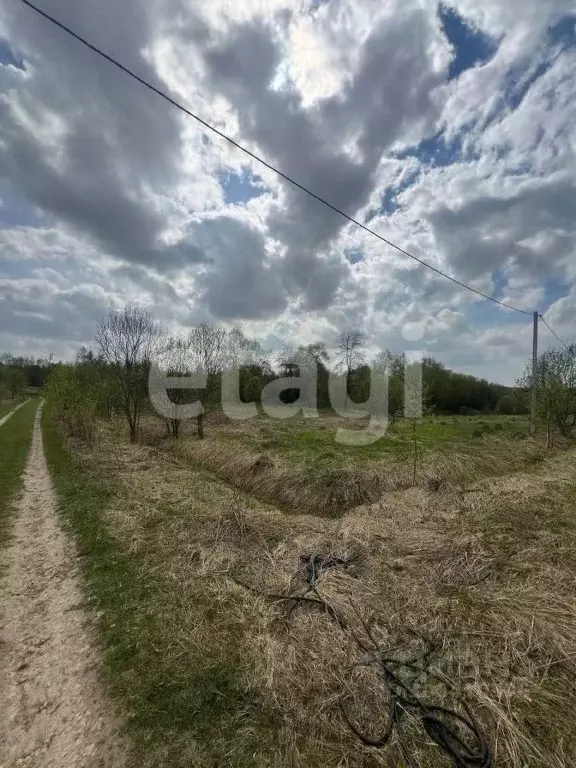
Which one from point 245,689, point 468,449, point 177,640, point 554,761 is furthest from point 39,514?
point 468,449

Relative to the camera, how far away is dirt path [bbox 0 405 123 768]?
2359 millimetres

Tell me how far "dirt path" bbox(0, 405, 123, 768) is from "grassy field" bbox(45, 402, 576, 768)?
183 millimetres

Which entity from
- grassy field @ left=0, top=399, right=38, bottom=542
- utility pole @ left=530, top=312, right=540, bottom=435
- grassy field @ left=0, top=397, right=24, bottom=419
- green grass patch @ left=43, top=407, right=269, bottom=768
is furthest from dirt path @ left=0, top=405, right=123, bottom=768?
grassy field @ left=0, top=397, right=24, bottom=419

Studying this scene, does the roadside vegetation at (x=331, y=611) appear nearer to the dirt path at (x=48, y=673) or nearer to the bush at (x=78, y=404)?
the dirt path at (x=48, y=673)

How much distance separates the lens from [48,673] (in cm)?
301

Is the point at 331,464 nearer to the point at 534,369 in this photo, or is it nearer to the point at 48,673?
the point at 48,673

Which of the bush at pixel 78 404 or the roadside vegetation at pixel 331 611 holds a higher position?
the bush at pixel 78 404

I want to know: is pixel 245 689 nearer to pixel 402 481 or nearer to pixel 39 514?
pixel 39 514

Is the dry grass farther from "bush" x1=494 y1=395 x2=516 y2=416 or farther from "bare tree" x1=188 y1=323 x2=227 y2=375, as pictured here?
"bush" x1=494 y1=395 x2=516 y2=416

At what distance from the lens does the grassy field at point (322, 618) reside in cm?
241

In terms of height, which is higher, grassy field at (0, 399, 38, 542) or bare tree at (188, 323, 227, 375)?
bare tree at (188, 323, 227, 375)

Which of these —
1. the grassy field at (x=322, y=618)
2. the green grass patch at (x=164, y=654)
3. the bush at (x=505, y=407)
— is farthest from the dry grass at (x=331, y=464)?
the bush at (x=505, y=407)

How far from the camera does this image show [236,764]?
224 cm

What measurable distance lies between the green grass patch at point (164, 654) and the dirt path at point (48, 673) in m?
0.15
